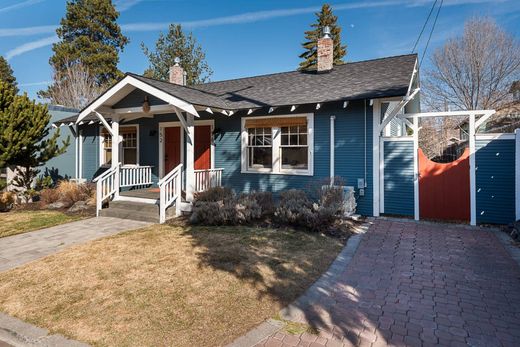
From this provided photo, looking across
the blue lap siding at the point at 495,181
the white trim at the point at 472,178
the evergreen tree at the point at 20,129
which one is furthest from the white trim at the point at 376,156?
the evergreen tree at the point at 20,129

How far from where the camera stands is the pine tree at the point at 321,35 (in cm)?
2941

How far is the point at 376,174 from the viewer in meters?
8.31

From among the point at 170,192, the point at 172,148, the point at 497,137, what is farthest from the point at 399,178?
the point at 172,148

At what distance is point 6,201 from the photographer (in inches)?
401

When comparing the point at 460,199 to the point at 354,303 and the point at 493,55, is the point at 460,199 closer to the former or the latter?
the point at 354,303

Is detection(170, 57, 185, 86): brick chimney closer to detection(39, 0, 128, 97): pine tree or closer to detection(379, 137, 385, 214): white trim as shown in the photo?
detection(379, 137, 385, 214): white trim

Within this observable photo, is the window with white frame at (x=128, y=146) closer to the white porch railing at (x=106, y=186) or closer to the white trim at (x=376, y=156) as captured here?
the white porch railing at (x=106, y=186)

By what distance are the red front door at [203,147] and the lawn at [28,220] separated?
4013 millimetres

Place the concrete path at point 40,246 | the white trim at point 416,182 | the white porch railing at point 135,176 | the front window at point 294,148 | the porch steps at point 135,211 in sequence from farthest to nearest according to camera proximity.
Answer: the white porch railing at point 135,176 → the front window at point 294,148 → the porch steps at point 135,211 → the white trim at point 416,182 → the concrete path at point 40,246

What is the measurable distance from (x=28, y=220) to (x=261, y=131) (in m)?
6.91

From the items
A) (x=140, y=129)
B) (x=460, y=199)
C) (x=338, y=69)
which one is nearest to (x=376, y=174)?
(x=460, y=199)

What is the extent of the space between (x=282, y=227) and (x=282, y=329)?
4.16 meters

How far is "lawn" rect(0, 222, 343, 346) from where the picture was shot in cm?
324

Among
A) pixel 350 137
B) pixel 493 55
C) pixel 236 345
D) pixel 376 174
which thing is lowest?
pixel 236 345
